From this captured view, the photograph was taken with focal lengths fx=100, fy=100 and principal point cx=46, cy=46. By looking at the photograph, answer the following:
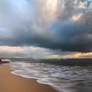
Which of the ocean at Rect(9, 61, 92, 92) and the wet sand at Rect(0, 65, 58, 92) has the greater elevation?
the wet sand at Rect(0, 65, 58, 92)

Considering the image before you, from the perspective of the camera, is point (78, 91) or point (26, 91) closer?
point (26, 91)

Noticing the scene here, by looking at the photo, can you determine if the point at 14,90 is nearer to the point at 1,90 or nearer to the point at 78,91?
the point at 1,90

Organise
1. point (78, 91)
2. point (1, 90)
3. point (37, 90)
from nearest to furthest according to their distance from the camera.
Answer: point (1, 90), point (37, 90), point (78, 91)

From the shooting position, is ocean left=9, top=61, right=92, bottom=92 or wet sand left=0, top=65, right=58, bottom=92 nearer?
wet sand left=0, top=65, right=58, bottom=92

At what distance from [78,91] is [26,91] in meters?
2.87

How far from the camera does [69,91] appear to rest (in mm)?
5453

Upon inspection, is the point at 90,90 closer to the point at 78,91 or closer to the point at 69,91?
the point at 78,91

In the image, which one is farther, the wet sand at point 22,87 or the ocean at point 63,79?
the ocean at point 63,79

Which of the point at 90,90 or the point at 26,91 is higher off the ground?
the point at 26,91

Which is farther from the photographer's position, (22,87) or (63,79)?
(63,79)

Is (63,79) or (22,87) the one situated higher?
(22,87)

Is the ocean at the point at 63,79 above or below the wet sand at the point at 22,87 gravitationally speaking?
below

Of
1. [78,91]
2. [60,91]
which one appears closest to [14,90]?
[60,91]

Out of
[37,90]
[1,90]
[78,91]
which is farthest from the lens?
[78,91]
